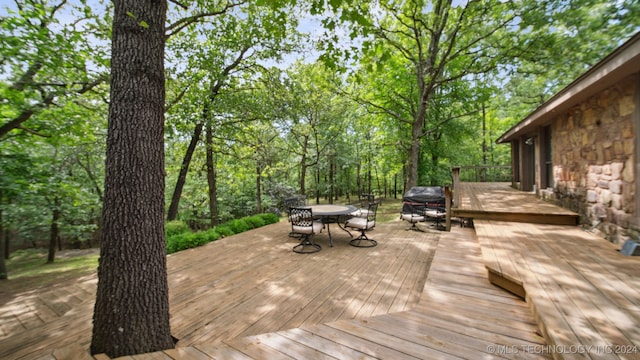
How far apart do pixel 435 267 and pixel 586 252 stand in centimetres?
170

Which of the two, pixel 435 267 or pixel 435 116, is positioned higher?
pixel 435 116

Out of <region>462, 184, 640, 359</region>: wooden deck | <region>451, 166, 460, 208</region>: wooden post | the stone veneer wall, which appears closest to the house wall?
the stone veneer wall

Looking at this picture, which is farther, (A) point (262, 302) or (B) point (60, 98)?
(B) point (60, 98)

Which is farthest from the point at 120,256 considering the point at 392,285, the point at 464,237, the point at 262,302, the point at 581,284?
the point at 464,237

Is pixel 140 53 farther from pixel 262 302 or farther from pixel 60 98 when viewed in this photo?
pixel 60 98

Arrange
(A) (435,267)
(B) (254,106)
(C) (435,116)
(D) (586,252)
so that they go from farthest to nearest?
(C) (435,116)
(B) (254,106)
(A) (435,267)
(D) (586,252)

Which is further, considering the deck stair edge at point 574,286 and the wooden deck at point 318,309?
the wooden deck at point 318,309

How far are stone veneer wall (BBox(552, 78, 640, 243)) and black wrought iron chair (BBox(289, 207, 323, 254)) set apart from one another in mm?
4229

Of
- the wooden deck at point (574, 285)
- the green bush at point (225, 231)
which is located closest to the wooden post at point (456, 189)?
the wooden deck at point (574, 285)

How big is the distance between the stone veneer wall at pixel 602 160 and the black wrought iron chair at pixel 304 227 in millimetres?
4229

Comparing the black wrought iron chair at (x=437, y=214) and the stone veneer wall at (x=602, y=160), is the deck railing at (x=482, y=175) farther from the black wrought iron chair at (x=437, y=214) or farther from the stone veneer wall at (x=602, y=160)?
the stone veneer wall at (x=602, y=160)

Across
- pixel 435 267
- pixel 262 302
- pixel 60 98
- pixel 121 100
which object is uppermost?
pixel 60 98

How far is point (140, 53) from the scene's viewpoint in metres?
1.90

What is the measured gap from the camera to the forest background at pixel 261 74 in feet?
14.3
